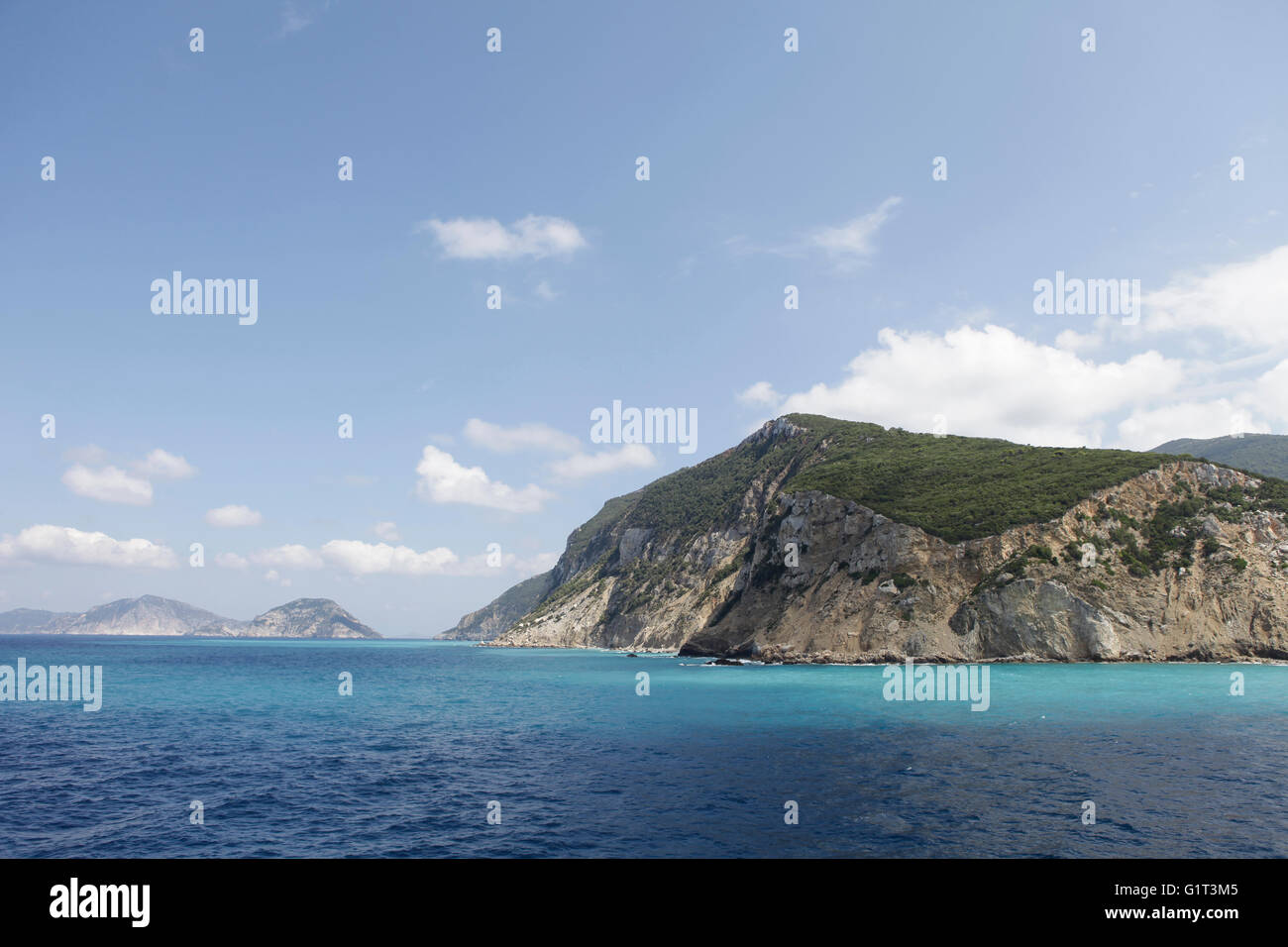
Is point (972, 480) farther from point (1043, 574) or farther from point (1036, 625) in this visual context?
point (1036, 625)

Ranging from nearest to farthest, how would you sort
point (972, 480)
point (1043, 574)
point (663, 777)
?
point (663, 777) → point (1043, 574) → point (972, 480)

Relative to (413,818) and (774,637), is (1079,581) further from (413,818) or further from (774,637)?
(413,818)

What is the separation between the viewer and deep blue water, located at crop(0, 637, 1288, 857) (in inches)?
904

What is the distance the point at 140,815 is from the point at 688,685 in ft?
189

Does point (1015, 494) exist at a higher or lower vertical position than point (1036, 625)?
higher

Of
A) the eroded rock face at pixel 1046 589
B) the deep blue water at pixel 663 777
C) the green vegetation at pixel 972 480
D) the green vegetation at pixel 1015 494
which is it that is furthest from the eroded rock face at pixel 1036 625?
the deep blue water at pixel 663 777

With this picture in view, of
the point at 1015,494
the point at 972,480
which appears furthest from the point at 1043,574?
the point at 972,480

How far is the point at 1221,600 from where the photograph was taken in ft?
311

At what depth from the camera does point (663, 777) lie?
31.9m

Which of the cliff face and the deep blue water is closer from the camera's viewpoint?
the deep blue water

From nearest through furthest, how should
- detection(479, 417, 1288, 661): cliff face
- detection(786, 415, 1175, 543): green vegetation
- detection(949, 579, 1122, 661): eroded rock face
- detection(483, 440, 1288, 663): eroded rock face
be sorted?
detection(483, 440, 1288, 663): eroded rock face < detection(949, 579, 1122, 661): eroded rock face < detection(479, 417, 1288, 661): cliff face < detection(786, 415, 1175, 543): green vegetation

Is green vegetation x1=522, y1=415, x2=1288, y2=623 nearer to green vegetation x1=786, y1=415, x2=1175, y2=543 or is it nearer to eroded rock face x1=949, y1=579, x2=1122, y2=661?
green vegetation x1=786, y1=415, x2=1175, y2=543

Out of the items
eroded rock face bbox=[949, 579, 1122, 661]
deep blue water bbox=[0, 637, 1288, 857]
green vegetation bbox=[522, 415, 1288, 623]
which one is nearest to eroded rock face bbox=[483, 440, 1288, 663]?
eroded rock face bbox=[949, 579, 1122, 661]
